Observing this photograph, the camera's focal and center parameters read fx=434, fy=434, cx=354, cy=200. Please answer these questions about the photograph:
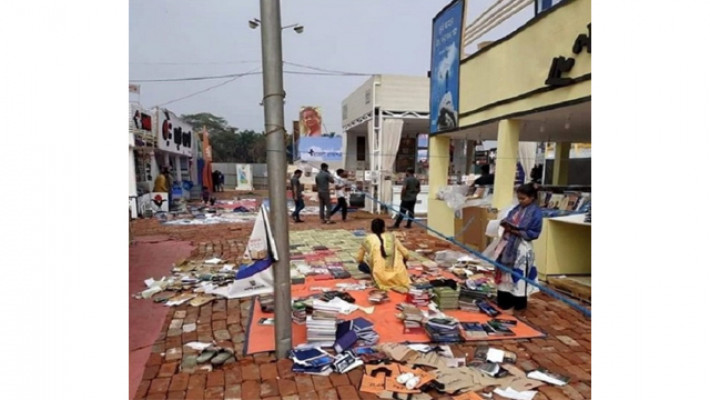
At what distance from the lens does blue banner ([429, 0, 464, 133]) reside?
845 centimetres

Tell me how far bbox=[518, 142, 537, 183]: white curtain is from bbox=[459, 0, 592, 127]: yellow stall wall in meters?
8.72

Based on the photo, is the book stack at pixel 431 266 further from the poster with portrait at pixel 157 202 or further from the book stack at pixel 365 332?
the poster with portrait at pixel 157 202

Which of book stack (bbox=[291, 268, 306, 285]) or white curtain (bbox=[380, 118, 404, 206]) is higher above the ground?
white curtain (bbox=[380, 118, 404, 206])

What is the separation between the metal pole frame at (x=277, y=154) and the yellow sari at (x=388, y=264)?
2.07 meters

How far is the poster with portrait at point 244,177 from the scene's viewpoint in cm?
2788

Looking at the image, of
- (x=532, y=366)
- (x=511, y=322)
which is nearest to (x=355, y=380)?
(x=532, y=366)

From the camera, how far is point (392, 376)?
3.15 m

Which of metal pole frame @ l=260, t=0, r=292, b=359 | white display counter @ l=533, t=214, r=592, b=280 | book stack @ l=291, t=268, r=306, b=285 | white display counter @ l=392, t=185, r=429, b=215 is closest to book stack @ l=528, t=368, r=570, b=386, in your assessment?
metal pole frame @ l=260, t=0, r=292, b=359

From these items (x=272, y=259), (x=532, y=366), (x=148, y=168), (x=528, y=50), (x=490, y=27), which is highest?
(x=490, y=27)

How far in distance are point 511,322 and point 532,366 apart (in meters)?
0.95

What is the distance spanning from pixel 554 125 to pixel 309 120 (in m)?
20.4

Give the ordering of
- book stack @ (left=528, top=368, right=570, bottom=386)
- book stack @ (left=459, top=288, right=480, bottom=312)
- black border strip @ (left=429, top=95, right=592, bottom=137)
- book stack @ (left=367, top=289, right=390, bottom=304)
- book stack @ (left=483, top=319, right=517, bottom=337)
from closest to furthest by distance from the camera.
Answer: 1. book stack @ (left=528, top=368, right=570, bottom=386)
2. book stack @ (left=483, top=319, right=517, bottom=337)
3. book stack @ (left=459, top=288, right=480, bottom=312)
4. book stack @ (left=367, top=289, right=390, bottom=304)
5. black border strip @ (left=429, top=95, right=592, bottom=137)

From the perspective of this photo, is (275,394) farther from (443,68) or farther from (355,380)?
(443,68)

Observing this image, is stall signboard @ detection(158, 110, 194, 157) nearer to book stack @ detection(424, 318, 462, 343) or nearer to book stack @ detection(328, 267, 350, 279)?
A: book stack @ detection(328, 267, 350, 279)
